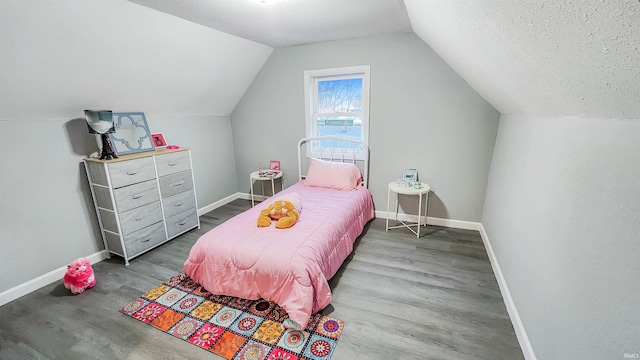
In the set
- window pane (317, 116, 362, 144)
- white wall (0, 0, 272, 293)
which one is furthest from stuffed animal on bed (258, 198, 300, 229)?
white wall (0, 0, 272, 293)

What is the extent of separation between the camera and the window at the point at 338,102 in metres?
3.35

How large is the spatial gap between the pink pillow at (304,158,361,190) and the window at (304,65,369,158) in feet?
1.46

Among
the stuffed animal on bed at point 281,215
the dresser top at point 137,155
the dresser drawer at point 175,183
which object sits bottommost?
the stuffed animal on bed at point 281,215

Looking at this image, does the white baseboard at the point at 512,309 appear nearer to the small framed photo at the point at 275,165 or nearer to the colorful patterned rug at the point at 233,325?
the colorful patterned rug at the point at 233,325

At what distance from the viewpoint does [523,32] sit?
1018 millimetres

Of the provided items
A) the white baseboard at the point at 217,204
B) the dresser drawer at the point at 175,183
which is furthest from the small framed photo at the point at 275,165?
the dresser drawer at the point at 175,183

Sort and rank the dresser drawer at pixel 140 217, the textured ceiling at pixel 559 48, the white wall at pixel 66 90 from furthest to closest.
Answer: the dresser drawer at pixel 140 217, the white wall at pixel 66 90, the textured ceiling at pixel 559 48

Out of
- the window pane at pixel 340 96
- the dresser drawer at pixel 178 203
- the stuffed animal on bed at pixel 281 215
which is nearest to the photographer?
the stuffed animal on bed at pixel 281 215

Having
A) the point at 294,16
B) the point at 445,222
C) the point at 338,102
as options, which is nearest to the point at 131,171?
the point at 294,16

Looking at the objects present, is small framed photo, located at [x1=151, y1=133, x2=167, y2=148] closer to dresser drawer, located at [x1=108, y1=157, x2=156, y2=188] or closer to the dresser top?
the dresser top

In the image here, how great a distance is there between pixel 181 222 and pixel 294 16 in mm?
2553

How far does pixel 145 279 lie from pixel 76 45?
76.7 inches

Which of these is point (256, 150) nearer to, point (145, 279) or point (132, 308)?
point (145, 279)

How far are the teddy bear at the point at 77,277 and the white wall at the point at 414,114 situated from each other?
8.91ft
